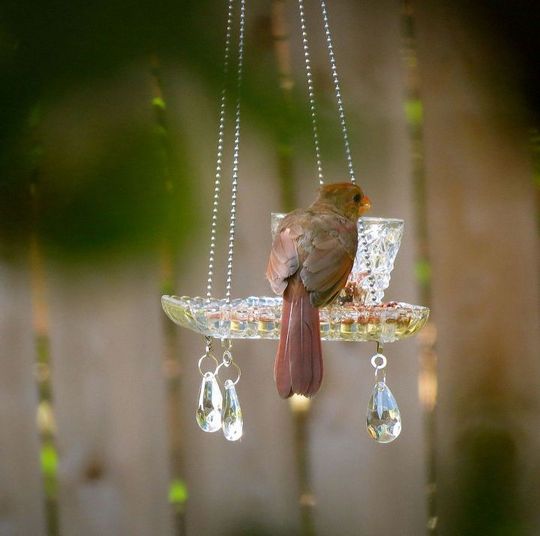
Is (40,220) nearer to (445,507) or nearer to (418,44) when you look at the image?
(418,44)

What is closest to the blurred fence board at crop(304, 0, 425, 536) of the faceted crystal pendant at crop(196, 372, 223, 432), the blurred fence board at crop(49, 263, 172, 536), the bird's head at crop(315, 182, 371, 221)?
the blurred fence board at crop(49, 263, 172, 536)

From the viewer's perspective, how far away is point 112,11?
217cm

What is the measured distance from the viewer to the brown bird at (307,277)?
1256mm

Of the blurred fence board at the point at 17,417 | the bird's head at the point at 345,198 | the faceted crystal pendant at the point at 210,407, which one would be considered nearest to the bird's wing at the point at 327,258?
the bird's head at the point at 345,198

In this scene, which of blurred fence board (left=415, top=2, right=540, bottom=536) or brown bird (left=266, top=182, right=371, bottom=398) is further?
blurred fence board (left=415, top=2, right=540, bottom=536)

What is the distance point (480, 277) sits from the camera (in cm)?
214

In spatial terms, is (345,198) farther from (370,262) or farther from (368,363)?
(368,363)

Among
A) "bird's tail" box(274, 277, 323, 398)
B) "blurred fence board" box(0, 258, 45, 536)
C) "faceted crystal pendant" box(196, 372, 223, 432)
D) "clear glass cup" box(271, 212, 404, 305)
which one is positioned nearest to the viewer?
"bird's tail" box(274, 277, 323, 398)

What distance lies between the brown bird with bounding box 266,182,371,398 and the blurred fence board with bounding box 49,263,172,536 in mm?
719

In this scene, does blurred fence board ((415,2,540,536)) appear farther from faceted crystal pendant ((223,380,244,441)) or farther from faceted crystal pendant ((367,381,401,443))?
faceted crystal pendant ((223,380,244,441))

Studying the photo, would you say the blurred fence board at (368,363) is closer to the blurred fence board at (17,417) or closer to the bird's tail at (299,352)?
the blurred fence board at (17,417)

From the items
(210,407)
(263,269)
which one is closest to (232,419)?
(210,407)

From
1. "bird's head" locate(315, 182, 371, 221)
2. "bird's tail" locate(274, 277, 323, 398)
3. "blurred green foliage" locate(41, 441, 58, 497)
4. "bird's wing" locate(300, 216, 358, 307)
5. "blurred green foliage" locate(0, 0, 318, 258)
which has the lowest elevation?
"blurred green foliage" locate(41, 441, 58, 497)

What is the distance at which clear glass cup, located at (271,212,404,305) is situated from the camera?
1.56m
